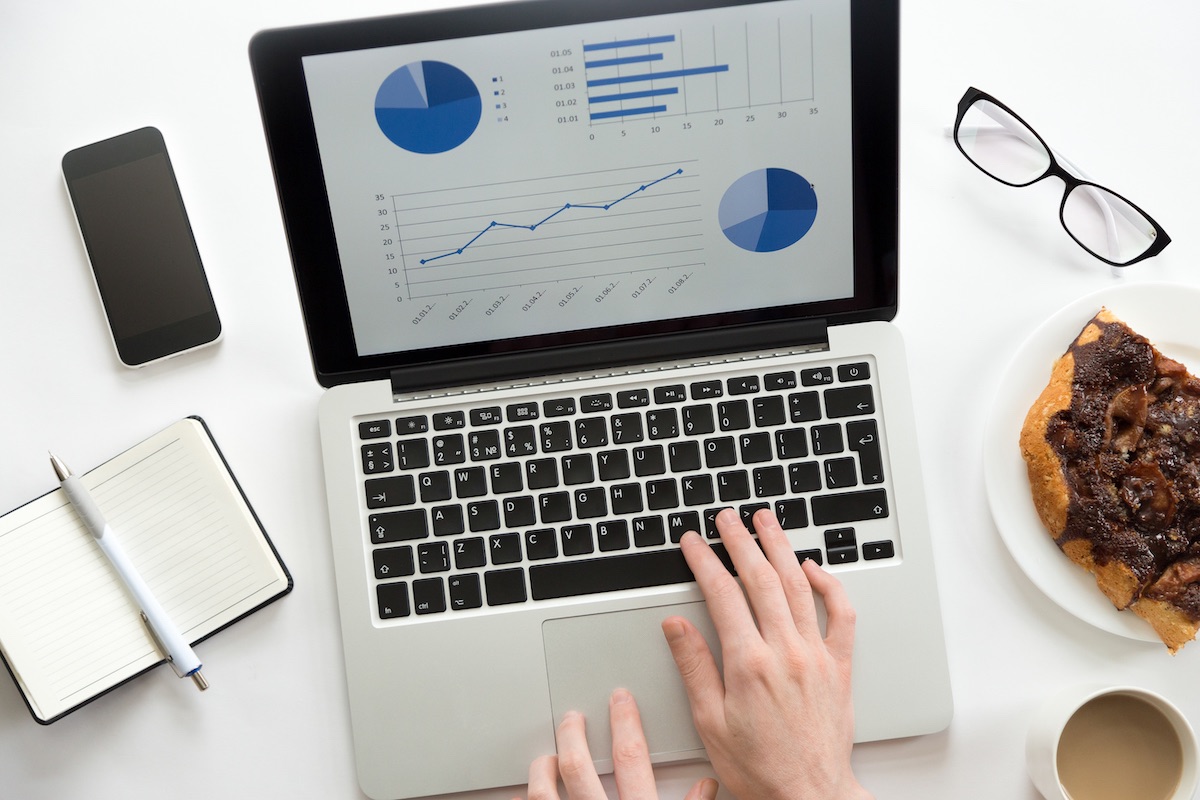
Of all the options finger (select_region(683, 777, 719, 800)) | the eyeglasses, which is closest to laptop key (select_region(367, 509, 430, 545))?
finger (select_region(683, 777, 719, 800))

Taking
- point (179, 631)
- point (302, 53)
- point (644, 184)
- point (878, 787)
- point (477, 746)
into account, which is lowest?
point (878, 787)

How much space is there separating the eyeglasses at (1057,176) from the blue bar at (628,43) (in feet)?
1.10

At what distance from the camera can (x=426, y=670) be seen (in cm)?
73

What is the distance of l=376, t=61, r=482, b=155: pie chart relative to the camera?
652 millimetres

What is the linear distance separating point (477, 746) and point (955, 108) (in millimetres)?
765

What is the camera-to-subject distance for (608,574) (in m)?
0.73

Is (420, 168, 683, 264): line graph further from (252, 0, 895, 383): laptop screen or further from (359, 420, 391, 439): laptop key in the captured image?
(359, 420, 391, 439): laptop key

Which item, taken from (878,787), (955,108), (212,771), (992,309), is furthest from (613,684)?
(955,108)

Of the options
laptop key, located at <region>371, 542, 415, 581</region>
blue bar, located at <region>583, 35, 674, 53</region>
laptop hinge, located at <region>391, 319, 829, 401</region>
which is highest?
blue bar, located at <region>583, 35, 674, 53</region>

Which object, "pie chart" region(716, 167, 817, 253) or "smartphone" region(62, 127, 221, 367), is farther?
"smartphone" region(62, 127, 221, 367)

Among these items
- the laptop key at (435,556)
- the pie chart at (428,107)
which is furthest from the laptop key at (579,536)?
the pie chart at (428,107)

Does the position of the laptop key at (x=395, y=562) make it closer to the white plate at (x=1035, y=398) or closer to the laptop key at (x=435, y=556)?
the laptop key at (x=435, y=556)

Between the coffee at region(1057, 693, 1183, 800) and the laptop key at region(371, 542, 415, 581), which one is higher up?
the laptop key at region(371, 542, 415, 581)

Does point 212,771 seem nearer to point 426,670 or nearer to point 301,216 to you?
point 426,670
